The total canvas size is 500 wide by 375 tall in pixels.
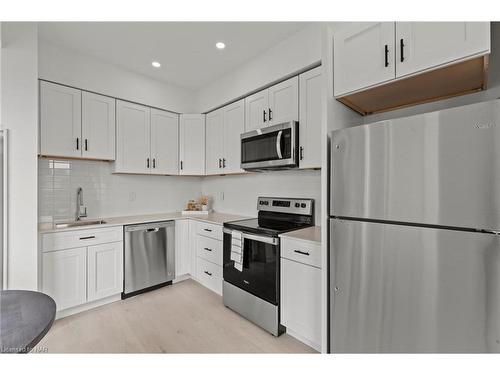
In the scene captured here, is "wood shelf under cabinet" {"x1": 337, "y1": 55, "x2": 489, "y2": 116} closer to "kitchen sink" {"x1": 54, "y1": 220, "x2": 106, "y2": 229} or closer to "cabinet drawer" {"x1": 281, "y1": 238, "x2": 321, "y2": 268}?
"cabinet drawer" {"x1": 281, "y1": 238, "x2": 321, "y2": 268}

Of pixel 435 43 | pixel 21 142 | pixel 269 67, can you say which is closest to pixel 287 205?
pixel 269 67

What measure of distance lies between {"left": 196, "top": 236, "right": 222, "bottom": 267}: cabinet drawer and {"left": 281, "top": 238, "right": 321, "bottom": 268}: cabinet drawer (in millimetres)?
963

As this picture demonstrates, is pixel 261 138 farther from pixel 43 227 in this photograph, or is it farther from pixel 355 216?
pixel 43 227

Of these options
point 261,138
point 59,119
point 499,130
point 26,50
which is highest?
point 26,50

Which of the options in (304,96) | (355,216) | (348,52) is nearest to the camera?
(355,216)

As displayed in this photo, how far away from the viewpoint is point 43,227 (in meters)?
2.38

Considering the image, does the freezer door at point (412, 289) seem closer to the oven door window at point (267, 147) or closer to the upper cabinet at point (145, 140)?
the oven door window at point (267, 147)

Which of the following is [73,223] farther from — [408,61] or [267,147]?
[408,61]

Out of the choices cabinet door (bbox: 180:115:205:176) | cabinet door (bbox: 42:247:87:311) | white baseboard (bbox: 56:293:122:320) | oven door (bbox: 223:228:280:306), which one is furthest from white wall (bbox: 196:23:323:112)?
white baseboard (bbox: 56:293:122:320)

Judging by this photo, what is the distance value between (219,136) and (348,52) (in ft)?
6.37

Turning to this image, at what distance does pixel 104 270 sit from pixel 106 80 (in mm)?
2111

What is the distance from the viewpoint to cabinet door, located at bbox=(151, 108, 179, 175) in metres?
3.15

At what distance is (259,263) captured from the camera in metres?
2.13

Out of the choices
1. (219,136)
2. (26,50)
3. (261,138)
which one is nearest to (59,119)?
(26,50)
